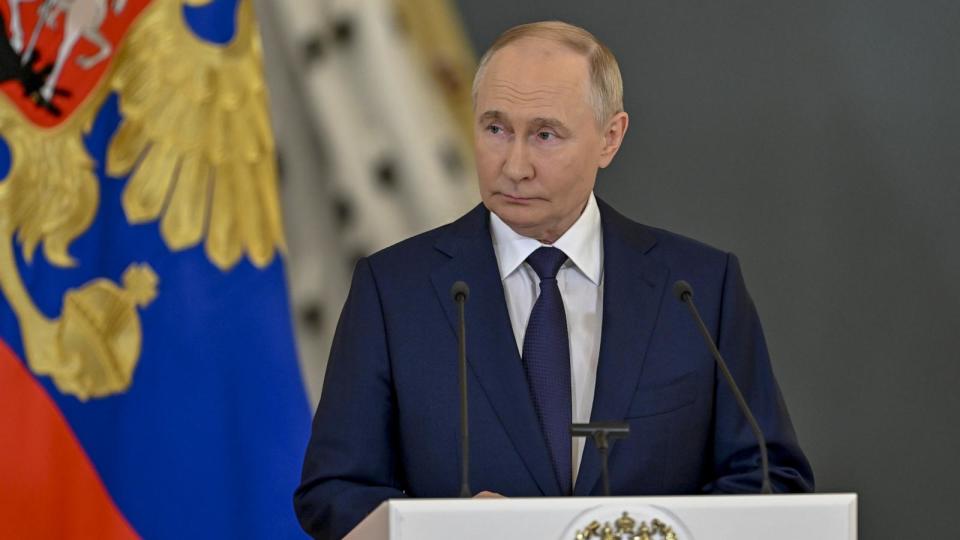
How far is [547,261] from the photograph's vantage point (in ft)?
8.93

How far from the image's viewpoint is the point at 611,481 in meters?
2.54

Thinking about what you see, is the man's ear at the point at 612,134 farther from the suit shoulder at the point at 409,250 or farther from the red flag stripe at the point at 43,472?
the red flag stripe at the point at 43,472

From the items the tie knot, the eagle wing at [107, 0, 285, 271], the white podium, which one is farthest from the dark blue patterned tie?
the eagle wing at [107, 0, 285, 271]

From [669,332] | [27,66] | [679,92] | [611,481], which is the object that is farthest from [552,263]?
[27,66]

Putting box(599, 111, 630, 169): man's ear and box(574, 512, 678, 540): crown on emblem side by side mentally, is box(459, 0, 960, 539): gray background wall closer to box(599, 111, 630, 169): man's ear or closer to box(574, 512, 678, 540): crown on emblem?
box(599, 111, 630, 169): man's ear

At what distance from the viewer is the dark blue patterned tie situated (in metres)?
2.58

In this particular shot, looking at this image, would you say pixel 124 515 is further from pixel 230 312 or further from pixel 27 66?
pixel 27 66

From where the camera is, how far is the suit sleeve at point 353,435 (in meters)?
2.46

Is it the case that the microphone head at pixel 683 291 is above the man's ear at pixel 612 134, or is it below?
below

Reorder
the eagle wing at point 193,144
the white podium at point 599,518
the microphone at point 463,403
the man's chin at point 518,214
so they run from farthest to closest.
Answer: the eagle wing at point 193,144 → the man's chin at point 518,214 → the microphone at point 463,403 → the white podium at point 599,518

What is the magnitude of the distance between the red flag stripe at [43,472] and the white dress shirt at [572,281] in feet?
4.19

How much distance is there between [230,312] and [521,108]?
1.21 metres

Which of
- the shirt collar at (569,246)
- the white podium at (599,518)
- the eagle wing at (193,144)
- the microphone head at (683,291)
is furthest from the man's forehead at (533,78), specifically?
the eagle wing at (193,144)

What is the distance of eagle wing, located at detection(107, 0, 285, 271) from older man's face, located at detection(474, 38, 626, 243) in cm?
107
